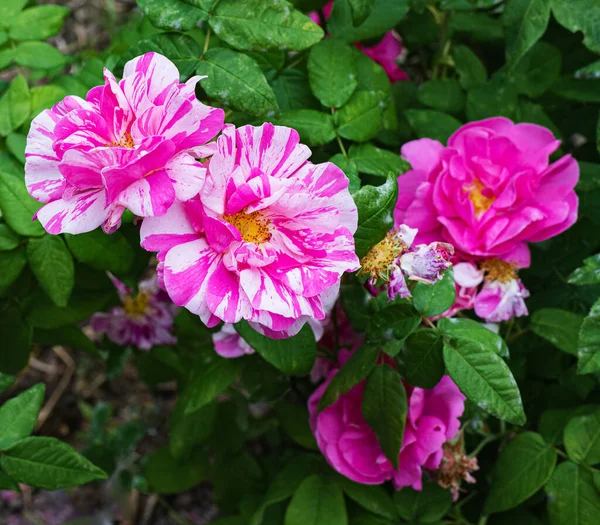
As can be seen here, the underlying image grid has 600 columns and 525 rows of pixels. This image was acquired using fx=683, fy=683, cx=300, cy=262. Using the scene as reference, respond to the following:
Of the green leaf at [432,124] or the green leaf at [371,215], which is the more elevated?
the green leaf at [371,215]

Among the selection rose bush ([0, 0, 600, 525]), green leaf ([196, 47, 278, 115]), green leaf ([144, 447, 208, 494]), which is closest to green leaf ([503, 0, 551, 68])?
rose bush ([0, 0, 600, 525])

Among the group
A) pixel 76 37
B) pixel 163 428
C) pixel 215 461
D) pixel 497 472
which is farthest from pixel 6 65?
pixel 76 37

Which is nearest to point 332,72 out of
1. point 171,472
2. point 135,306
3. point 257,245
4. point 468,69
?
point 468,69

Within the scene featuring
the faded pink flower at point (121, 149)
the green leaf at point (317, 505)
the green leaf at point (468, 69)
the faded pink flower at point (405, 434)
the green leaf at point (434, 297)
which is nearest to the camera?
the faded pink flower at point (121, 149)

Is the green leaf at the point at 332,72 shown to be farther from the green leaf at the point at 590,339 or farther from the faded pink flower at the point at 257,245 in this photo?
the green leaf at the point at 590,339

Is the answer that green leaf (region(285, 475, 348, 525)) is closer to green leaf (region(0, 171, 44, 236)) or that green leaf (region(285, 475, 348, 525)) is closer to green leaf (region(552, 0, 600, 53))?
green leaf (region(0, 171, 44, 236))

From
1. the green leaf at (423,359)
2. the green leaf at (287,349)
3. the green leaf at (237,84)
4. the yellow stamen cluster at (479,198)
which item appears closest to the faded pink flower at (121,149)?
the green leaf at (237,84)

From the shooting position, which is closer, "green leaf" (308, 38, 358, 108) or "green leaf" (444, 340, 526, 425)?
"green leaf" (444, 340, 526, 425)
